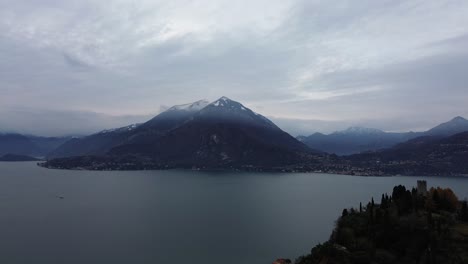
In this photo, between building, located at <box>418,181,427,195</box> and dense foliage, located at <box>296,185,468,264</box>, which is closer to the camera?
dense foliage, located at <box>296,185,468,264</box>

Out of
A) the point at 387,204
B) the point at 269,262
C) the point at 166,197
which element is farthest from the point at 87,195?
the point at 387,204

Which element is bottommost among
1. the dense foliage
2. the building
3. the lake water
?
the lake water

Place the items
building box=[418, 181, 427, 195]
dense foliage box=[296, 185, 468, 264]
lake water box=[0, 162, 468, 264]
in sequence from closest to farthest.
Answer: dense foliage box=[296, 185, 468, 264], lake water box=[0, 162, 468, 264], building box=[418, 181, 427, 195]

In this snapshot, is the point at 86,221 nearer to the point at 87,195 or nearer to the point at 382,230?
the point at 87,195

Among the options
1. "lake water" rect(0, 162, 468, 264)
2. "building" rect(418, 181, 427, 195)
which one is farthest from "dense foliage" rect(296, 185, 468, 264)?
"lake water" rect(0, 162, 468, 264)

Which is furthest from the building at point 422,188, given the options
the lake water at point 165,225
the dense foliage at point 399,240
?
the lake water at point 165,225

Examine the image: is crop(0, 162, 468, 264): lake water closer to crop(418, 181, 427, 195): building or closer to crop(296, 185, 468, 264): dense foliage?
crop(296, 185, 468, 264): dense foliage

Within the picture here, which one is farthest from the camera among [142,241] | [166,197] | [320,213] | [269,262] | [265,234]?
[166,197]

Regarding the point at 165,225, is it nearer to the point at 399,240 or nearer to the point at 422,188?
the point at 422,188

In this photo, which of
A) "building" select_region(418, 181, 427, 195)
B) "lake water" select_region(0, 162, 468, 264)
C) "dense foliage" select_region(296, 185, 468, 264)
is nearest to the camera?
"dense foliage" select_region(296, 185, 468, 264)
